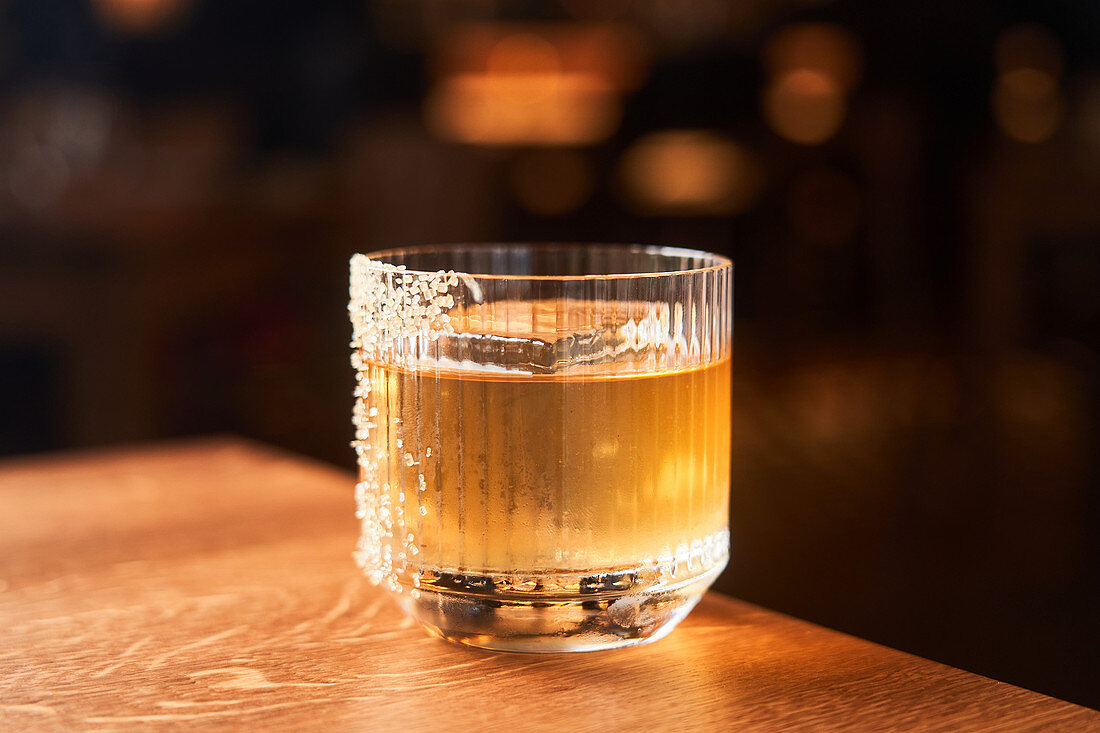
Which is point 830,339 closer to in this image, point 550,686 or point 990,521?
point 990,521

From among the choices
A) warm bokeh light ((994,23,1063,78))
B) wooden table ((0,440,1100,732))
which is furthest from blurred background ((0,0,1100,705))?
wooden table ((0,440,1100,732))

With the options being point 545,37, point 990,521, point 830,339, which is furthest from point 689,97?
point 990,521

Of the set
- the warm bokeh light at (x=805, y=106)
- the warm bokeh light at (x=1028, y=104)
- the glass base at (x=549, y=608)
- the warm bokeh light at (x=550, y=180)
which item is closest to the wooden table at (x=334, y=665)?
the glass base at (x=549, y=608)

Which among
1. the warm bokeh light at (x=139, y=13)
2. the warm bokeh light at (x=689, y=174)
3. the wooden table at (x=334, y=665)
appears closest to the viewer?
the wooden table at (x=334, y=665)

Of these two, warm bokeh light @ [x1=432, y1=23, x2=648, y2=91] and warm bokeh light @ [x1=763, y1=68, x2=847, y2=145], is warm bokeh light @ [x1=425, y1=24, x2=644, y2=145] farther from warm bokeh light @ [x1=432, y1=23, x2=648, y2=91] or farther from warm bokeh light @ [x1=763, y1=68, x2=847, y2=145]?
warm bokeh light @ [x1=763, y1=68, x2=847, y2=145]

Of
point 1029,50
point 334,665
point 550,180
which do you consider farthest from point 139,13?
point 334,665

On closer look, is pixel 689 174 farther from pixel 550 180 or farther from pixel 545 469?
pixel 545 469

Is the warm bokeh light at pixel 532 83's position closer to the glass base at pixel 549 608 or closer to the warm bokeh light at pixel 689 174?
the warm bokeh light at pixel 689 174
